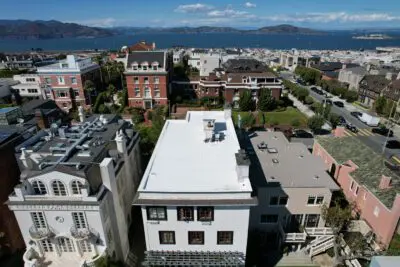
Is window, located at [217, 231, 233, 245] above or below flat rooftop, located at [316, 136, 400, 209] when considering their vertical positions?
below

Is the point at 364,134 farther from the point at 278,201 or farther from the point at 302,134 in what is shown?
the point at 278,201

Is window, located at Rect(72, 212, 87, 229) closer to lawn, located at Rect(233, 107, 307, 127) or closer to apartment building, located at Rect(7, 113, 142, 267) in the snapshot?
apartment building, located at Rect(7, 113, 142, 267)

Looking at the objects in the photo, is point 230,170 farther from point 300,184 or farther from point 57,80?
point 57,80

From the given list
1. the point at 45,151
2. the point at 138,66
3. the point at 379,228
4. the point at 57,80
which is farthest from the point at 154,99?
the point at 379,228

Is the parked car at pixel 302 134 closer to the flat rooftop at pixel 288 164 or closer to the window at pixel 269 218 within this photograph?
the flat rooftop at pixel 288 164

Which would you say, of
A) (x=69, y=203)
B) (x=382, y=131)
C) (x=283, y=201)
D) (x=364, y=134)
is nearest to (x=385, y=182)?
(x=283, y=201)

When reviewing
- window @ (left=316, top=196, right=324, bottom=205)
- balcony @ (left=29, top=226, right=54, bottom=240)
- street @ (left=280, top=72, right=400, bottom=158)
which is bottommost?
street @ (left=280, top=72, right=400, bottom=158)

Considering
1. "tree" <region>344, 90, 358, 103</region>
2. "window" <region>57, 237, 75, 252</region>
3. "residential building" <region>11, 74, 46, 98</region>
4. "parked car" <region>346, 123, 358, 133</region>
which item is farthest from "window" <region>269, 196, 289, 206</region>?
"tree" <region>344, 90, 358, 103</region>
